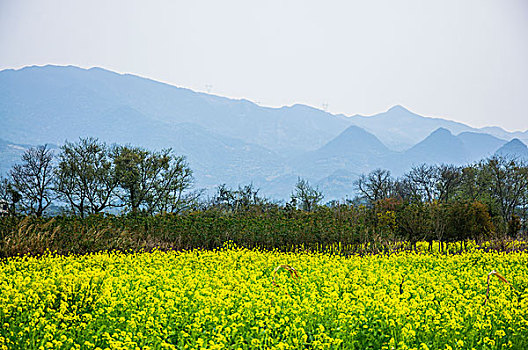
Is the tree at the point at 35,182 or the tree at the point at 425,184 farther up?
the tree at the point at 425,184

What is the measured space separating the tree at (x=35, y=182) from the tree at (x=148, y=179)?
427 centimetres

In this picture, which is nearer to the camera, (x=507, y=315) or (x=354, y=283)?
(x=507, y=315)

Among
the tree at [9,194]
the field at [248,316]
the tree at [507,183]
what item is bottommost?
the field at [248,316]

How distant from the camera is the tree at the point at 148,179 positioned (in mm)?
26781

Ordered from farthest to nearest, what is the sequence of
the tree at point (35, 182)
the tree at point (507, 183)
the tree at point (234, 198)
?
1. the tree at point (507, 183)
2. the tree at point (234, 198)
3. the tree at point (35, 182)

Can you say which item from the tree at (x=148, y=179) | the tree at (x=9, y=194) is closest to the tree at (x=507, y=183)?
the tree at (x=148, y=179)

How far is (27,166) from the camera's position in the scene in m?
29.1

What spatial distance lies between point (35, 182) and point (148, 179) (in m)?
7.00

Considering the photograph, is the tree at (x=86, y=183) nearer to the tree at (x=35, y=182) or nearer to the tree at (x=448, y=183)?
the tree at (x=35, y=182)

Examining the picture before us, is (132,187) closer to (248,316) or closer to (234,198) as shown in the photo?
(234,198)

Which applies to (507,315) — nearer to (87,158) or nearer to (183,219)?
(183,219)

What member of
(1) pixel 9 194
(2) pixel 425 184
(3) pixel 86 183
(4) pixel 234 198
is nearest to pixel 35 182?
(1) pixel 9 194

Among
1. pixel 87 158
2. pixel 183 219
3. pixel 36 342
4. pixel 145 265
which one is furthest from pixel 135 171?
pixel 36 342

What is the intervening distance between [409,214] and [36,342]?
1238cm
